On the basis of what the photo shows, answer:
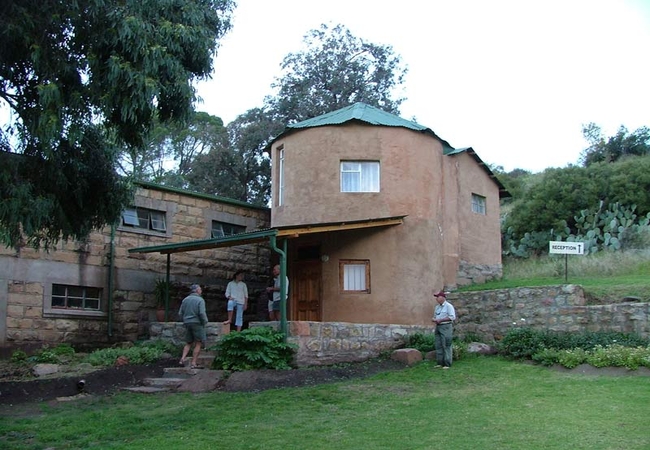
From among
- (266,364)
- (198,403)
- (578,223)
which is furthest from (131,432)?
(578,223)

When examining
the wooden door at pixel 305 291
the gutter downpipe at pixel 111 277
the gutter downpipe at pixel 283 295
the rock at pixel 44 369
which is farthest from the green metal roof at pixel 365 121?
the rock at pixel 44 369

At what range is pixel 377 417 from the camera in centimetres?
1055

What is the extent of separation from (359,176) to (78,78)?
9.57 m

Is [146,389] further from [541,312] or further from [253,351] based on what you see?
[541,312]

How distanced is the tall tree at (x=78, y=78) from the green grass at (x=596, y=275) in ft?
34.4

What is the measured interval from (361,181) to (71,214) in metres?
8.57

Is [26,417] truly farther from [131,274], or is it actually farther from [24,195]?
[131,274]

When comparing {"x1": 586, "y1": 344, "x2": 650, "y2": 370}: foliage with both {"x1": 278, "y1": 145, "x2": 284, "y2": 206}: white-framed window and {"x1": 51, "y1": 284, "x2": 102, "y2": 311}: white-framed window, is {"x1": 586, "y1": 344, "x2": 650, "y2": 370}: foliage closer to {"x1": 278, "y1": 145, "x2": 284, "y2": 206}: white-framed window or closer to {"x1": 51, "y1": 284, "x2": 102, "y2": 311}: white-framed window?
{"x1": 278, "y1": 145, "x2": 284, "y2": 206}: white-framed window

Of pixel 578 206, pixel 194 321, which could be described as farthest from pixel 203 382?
pixel 578 206

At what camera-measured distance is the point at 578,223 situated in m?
26.7

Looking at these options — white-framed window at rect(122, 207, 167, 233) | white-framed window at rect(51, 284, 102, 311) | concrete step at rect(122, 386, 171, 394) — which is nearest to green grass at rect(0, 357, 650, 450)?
concrete step at rect(122, 386, 171, 394)

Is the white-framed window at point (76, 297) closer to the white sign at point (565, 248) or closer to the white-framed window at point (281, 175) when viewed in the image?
the white-framed window at point (281, 175)

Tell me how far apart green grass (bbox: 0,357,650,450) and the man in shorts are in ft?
6.01

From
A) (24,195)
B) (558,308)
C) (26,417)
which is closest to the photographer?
(24,195)
